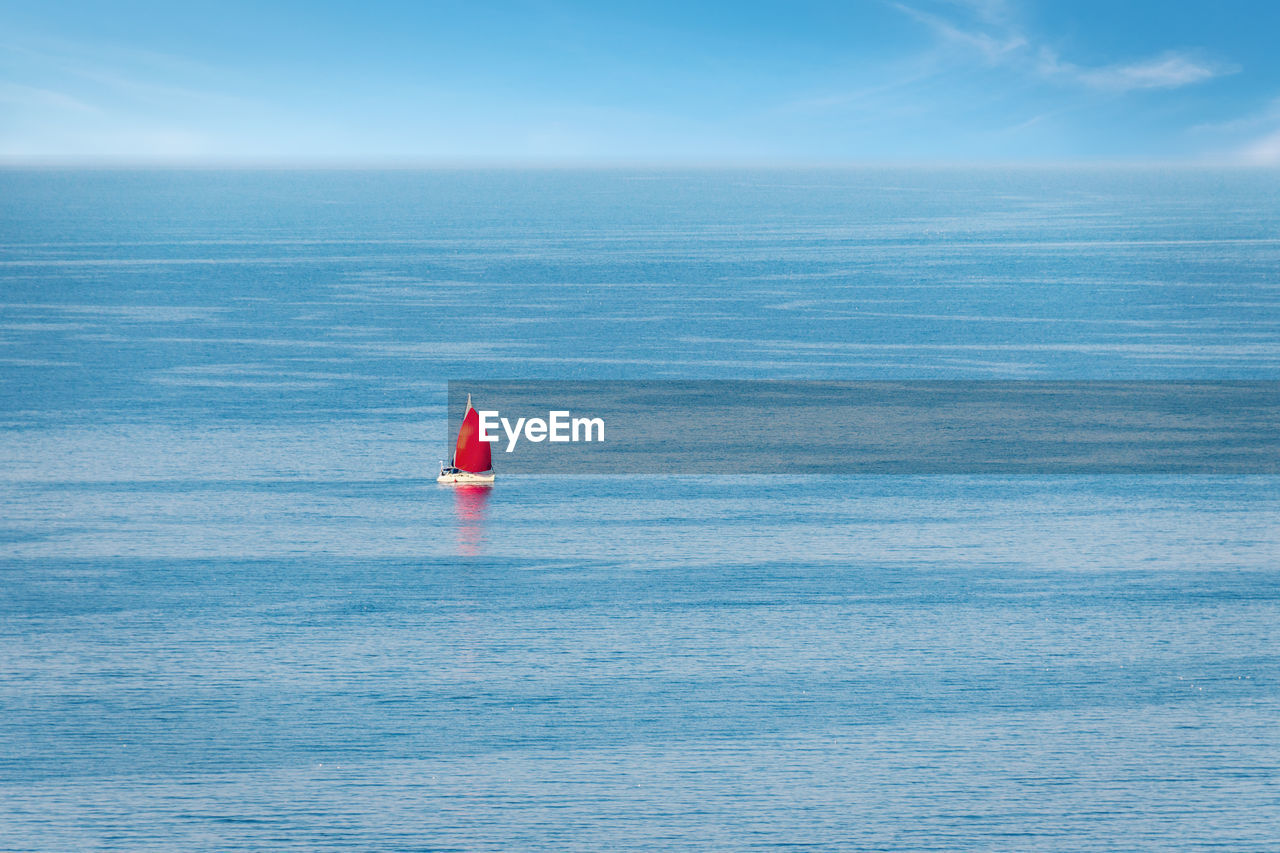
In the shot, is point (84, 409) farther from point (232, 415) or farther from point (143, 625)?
point (143, 625)

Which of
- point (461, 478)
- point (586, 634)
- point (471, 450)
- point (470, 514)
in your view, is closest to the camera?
point (586, 634)

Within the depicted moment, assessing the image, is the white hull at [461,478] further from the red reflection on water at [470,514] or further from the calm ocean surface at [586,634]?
the calm ocean surface at [586,634]

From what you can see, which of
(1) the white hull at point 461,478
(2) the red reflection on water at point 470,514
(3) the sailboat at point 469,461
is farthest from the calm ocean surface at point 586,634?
(3) the sailboat at point 469,461

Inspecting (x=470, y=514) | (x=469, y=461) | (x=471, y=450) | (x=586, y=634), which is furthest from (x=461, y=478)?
(x=586, y=634)

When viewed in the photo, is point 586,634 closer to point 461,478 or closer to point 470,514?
point 470,514

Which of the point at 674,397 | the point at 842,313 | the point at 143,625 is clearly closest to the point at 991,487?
the point at 674,397

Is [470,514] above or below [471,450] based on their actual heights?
below

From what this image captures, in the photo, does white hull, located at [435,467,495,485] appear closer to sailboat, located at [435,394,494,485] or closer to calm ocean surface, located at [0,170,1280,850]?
sailboat, located at [435,394,494,485]

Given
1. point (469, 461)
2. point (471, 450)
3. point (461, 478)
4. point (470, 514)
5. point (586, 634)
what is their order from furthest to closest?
1. point (471, 450)
2. point (469, 461)
3. point (461, 478)
4. point (470, 514)
5. point (586, 634)
